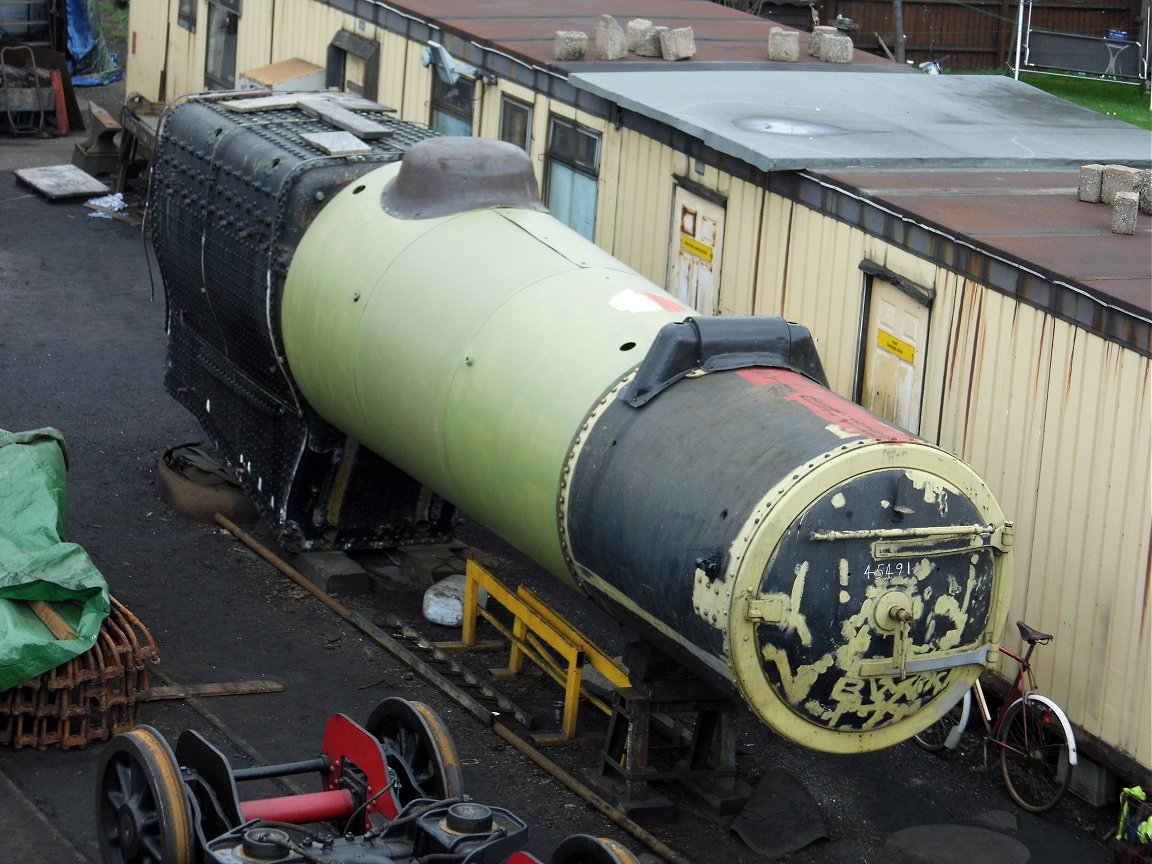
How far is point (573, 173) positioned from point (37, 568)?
20.8 feet

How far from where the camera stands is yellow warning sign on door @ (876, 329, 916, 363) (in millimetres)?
10336

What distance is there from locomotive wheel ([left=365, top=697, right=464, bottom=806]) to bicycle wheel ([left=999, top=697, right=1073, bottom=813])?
339 centimetres

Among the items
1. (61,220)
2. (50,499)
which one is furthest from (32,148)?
(50,499)

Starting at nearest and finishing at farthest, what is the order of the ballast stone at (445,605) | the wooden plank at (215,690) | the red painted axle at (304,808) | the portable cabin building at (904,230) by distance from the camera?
the red painted axle at (304,808) < the portable cabin building at (904,230) < the wooden plank at (215,690) < the ballast stone at (445,605)

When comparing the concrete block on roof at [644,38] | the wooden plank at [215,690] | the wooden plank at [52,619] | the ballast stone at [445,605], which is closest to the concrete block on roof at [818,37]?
the concrete block on roof at [644,38]

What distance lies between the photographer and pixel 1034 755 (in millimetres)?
9305

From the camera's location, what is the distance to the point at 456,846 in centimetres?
680

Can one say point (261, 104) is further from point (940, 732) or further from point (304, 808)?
point (940, 732)

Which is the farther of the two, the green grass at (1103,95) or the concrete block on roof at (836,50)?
the green grass at (1103,95)

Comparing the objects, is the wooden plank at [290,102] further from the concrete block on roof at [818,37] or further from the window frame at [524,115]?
the concrete block on roof at [818,37]

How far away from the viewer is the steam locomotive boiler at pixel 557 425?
23.9 feet

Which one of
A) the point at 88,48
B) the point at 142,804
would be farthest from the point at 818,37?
the point at 88,48

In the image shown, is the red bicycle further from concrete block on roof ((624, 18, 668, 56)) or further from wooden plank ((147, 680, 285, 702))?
concrete block on roof ((624, 18, 668, 56))

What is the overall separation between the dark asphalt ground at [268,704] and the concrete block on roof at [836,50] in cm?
593
